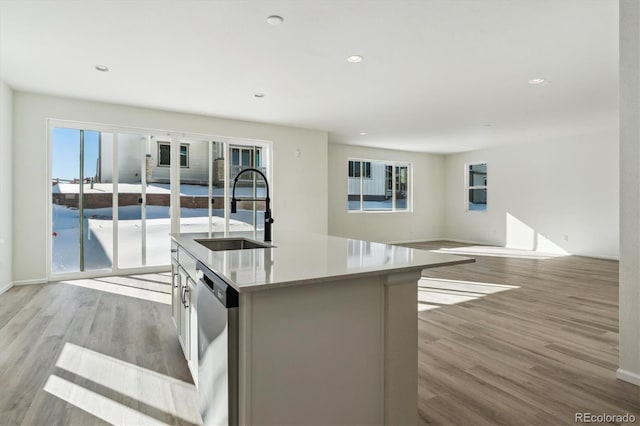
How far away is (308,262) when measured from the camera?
156cm

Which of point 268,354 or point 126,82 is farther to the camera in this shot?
point 126,82

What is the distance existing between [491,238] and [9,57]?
32.2ft

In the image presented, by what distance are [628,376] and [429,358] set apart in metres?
1.14

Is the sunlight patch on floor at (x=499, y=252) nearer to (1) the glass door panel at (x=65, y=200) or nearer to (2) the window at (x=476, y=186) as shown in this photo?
(2) the window at (x=476, y=186)

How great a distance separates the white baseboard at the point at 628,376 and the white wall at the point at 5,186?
608 cm

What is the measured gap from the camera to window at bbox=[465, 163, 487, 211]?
9.63 metres

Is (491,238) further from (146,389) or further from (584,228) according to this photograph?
(146,389)

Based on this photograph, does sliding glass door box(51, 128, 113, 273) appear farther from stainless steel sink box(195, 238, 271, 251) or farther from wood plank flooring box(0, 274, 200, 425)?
stainless steel sink box(195, 238, 271, 251)

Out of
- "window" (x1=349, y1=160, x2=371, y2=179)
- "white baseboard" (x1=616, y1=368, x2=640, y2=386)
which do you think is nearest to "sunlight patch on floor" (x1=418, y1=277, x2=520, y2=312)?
"white baseboard" (x1=616, y1=368, x2=640, y2=386)

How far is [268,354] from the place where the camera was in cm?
126

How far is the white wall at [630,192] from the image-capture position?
2061 millimetres

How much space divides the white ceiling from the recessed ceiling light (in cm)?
4

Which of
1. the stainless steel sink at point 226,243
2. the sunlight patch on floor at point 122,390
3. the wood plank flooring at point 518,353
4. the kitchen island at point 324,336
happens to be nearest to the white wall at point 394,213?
the wood plank flooring at point 518,353

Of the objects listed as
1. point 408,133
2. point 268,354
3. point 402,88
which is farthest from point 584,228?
point 268,354
